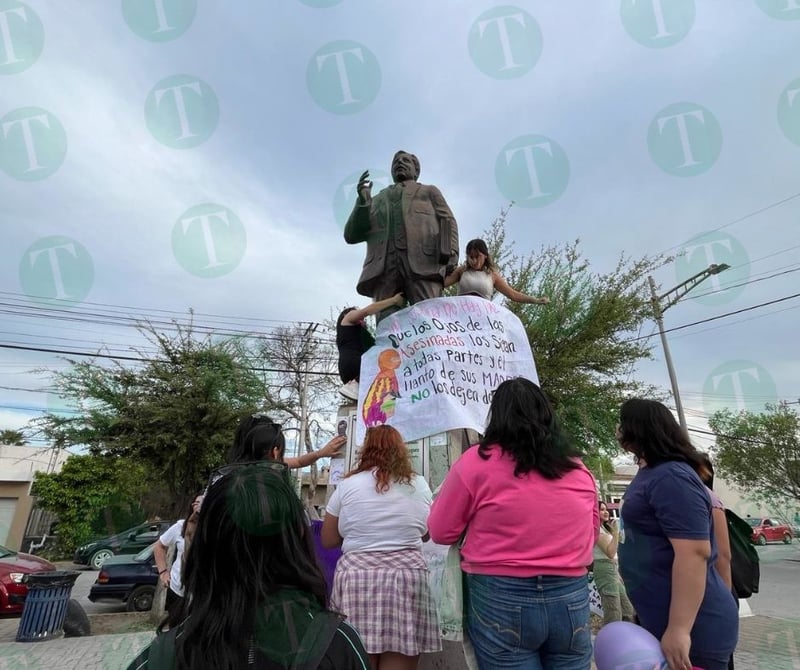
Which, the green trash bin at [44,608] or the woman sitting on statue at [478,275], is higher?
the woman sitting on statue at [478,275]

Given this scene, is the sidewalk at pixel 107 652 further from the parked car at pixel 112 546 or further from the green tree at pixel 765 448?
the green tree at pixel 765 448

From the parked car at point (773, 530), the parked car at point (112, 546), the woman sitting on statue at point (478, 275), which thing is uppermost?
the woman sitting on statue at point (478, 275)

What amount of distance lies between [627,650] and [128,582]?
1075 centimetres

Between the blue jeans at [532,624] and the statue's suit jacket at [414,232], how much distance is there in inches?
109

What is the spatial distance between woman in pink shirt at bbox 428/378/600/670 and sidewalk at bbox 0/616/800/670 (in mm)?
4748

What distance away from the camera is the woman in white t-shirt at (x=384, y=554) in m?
2.26

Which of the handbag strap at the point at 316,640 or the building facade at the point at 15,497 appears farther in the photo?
the building facade at the point at 15,497

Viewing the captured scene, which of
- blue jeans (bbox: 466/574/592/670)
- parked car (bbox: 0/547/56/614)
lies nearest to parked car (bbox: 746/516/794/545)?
parked car (bbox: 0/547/56/614)

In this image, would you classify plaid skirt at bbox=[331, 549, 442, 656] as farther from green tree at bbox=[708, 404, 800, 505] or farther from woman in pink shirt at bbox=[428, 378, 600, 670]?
green tree at bbox=[708, 404, 800, 505]

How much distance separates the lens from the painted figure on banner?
3.66 metres

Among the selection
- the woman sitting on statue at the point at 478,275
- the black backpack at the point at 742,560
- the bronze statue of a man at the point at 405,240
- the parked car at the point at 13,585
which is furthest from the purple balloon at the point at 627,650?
the parked car at the point at 13,585

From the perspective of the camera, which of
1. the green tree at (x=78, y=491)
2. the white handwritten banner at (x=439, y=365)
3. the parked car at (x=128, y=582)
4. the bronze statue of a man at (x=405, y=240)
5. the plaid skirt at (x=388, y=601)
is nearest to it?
the plaid skirt at (x=388, y=601)

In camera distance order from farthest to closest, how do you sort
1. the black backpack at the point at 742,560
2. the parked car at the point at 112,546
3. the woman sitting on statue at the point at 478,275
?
the parked car at the point at 112,546 → the woman sitting on statue at the point at 478,275 → the black backpack at the point at 742,560

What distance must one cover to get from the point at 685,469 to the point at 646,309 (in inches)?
443
